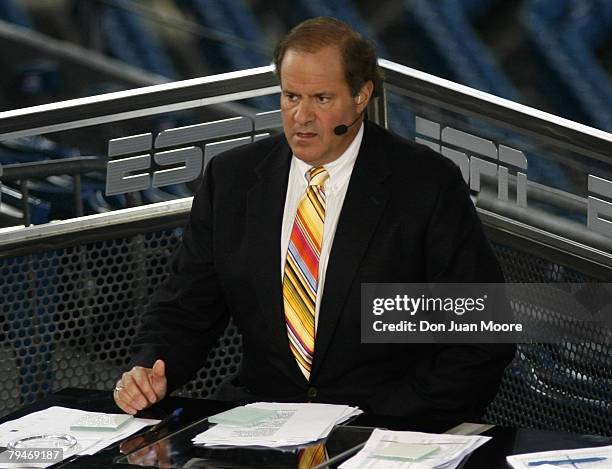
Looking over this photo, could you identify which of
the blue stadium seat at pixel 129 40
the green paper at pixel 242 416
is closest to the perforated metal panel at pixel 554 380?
the green paper at pixel 242 416

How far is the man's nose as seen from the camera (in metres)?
2.79

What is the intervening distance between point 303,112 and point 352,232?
0.31 m

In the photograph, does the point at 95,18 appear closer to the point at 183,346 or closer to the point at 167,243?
the point at 167,243

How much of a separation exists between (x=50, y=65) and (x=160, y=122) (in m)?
4.50

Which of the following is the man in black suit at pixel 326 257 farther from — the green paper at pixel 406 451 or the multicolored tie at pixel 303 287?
the green paper at pixel 406 451

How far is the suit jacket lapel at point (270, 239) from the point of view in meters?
2.87

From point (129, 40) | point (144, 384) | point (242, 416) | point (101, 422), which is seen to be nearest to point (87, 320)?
Result: point (144, 384)

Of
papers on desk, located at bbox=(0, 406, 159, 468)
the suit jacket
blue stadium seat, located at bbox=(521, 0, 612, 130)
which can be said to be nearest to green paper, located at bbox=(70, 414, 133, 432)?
papers on desk, located at bbox=(0, 406, 159, 468)

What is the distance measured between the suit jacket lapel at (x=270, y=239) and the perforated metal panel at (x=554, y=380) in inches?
35.0

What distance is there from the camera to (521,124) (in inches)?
136

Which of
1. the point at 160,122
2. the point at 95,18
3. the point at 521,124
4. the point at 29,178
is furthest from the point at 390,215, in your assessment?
the point at 95,18

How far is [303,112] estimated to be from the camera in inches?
110

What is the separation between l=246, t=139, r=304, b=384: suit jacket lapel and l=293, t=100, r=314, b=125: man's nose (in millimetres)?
218

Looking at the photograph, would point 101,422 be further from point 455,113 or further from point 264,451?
point 455,113
